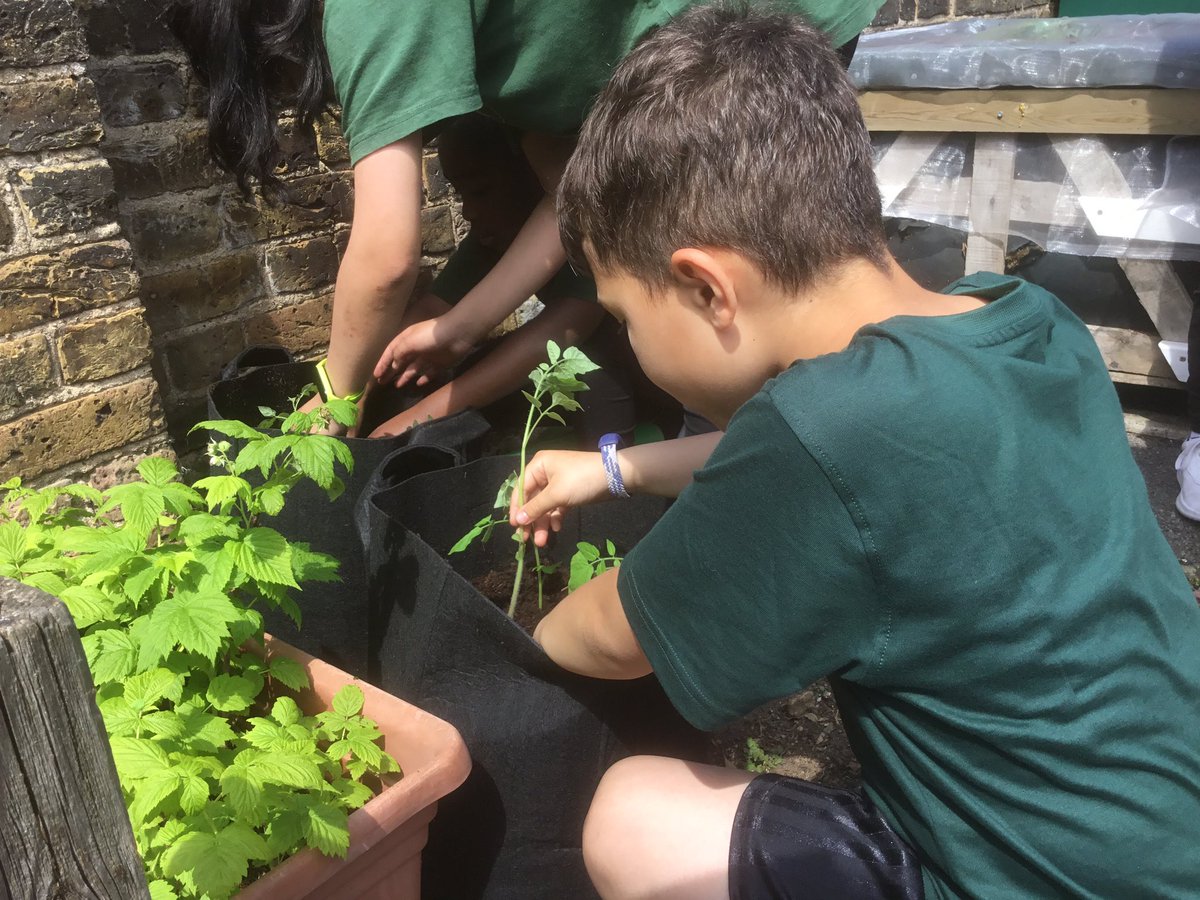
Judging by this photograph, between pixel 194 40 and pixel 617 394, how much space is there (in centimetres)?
114

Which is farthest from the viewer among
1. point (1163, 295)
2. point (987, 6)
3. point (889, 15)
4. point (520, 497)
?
point (987, 6)

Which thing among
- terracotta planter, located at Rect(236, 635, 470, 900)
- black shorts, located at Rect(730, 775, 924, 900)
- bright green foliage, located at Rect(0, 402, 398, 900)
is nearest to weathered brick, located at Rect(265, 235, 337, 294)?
bright green foliage, located at Rect(0, 402, 398, 900)

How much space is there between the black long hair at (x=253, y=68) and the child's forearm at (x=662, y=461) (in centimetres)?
103

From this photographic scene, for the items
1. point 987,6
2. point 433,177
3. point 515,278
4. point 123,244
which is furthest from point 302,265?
point 987,6

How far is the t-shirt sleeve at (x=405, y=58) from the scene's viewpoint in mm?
1572

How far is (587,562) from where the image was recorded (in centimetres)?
163

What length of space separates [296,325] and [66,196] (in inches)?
30.3

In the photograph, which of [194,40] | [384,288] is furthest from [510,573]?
[194,40]

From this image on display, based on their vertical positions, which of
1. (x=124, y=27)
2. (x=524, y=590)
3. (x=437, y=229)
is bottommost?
(x=524, y=590)

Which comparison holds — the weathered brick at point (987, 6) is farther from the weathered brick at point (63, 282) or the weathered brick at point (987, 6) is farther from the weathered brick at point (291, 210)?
the weathered brick at point (63, 282)

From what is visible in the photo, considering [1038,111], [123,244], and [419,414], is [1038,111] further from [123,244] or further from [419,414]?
[123,244]

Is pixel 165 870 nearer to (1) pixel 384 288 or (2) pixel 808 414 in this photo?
(2) pixel 808 414

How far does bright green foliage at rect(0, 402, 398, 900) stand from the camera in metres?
1.13

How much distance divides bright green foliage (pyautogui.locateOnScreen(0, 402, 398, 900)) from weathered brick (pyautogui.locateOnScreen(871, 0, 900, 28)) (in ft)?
13.2
